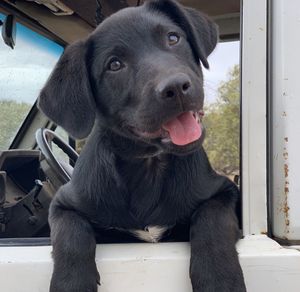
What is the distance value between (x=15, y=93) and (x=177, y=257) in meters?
1.88

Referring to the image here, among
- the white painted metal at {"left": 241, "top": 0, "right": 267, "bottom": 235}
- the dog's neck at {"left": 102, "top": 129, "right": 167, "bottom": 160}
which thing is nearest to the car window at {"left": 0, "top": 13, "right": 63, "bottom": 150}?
the dog's neck at {"left": 102, "top": 129, "right": 167, "bottom": 160}

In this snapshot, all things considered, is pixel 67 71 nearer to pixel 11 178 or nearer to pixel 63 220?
pixel 63 220

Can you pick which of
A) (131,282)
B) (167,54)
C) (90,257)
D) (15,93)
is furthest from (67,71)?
(15,93)

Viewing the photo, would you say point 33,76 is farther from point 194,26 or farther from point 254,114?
point 254,114

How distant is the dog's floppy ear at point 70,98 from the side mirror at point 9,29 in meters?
0.93

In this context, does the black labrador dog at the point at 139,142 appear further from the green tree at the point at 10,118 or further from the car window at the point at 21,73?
the green tree at the point at 10,118

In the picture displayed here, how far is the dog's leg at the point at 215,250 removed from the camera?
3.91ft

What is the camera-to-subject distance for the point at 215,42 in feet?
5.76

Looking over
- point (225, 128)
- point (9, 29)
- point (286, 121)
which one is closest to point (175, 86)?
point (286, 121)

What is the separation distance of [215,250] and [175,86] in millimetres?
406

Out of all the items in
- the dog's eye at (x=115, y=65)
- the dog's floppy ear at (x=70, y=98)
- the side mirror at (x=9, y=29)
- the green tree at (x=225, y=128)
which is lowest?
the green tree at (x=225, y=128)

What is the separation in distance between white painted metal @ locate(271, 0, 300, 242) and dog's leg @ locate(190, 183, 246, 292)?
124 millimetres

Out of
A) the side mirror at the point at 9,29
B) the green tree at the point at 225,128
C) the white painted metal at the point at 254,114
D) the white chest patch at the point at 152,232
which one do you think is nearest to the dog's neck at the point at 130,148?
the white chest patch at the point at 152,232

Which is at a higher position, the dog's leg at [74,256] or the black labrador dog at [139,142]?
the black labrador dog at [139,142]
